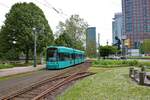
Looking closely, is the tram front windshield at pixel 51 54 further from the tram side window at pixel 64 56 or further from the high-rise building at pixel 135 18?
the high-rise building at pixel 135 18

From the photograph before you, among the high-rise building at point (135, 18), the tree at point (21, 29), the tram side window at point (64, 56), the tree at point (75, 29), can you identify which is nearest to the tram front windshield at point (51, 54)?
the tram side window at point (64, 56)

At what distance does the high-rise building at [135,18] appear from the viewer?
14138 centimetres

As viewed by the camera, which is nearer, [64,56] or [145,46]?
[64,56]

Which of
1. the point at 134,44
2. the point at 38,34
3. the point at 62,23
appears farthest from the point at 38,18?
the point at 134,44

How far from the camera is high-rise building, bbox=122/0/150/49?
464ft

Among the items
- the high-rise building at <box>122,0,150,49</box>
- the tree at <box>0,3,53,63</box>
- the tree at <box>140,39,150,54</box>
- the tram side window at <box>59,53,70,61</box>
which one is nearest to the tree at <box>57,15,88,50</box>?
the high-rise building at <box>122,0,150,49</box>

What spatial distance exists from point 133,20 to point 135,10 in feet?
21.2

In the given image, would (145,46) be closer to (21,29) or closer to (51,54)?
(21,29)

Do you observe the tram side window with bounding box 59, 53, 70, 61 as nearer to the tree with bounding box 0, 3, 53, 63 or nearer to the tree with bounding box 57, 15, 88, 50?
the tree with bounding box 0, 3, 53, 63

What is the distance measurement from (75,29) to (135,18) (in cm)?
5677

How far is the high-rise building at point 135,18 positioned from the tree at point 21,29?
77279 mm

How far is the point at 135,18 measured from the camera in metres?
151

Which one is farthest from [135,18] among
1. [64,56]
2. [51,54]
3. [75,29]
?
[51,54]

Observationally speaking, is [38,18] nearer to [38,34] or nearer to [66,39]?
[38,34]
